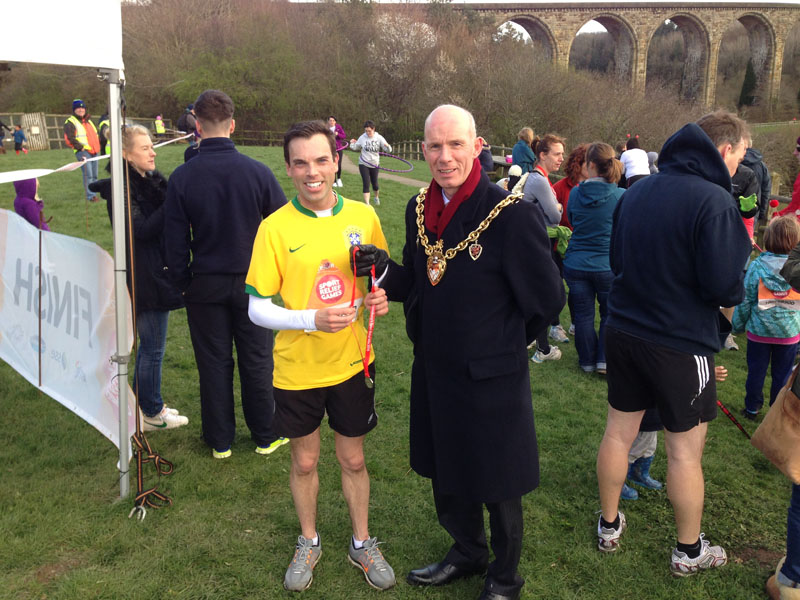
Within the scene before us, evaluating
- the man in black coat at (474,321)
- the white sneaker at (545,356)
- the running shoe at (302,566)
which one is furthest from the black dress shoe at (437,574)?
the white sneaker at (545,356)

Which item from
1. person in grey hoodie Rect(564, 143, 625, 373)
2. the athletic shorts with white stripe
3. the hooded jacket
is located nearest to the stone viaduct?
the hooded jacket

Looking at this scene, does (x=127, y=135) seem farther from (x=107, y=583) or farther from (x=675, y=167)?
(x=675, y=167)

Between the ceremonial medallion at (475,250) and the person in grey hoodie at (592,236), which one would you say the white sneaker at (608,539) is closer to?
the ceremonial medallion at (475,250)

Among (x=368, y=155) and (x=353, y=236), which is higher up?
(x=353, y=236)

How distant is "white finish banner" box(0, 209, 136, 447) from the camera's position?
3.44 m

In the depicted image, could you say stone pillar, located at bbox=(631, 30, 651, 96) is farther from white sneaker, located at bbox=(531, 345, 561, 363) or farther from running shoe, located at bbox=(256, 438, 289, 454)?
running shoe, located at bbox=(256, 438, 289, 454)

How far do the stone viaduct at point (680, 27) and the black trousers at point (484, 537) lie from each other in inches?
1969

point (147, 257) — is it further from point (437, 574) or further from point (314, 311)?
point (437, 574)

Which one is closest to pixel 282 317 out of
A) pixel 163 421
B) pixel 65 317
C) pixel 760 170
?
pixel 65 317

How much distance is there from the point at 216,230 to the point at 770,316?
12.7ft

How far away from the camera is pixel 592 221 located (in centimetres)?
514

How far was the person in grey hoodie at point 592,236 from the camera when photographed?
16.6 feet

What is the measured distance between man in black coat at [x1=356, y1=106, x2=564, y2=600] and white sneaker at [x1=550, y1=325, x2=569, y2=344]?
157 inches

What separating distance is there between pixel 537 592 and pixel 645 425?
1137mm
